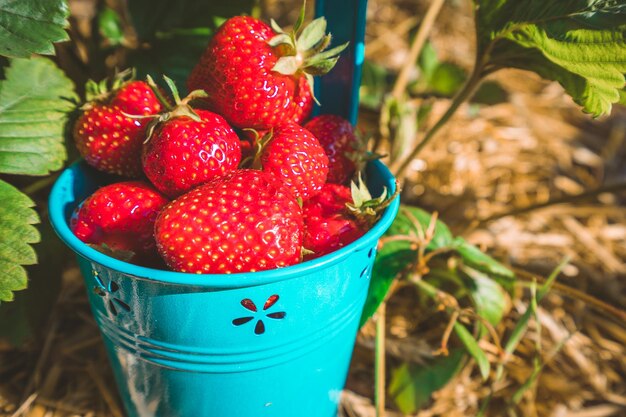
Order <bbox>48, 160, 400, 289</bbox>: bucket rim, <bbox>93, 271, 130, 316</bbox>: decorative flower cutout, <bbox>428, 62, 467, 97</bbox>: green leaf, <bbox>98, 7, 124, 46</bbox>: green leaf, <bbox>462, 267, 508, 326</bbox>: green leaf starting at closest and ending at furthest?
<bbox>48, 160, 400, 289</bbox>: bucket rim < <bbox>93, 271, 130, 316</bbox>: decorative flower cutout < <bbox>462, 267, 508, 326</bbox>: green leaf < <bbox>98, 7, 124, 46</bbox>: green leaf < <bbox>428, 62, 467, 97</bbox>: green leaf

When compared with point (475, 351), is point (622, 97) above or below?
above

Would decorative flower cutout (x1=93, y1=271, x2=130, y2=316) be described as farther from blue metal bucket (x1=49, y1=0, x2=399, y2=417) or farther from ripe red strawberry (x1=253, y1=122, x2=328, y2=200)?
ripe red strawberry (x1=253, y1=122, x2=328, y2=200)

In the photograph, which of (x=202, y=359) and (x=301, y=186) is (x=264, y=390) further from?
(x=301, y=186)

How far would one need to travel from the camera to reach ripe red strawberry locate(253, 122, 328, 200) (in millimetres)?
948

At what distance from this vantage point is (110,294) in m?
0.90

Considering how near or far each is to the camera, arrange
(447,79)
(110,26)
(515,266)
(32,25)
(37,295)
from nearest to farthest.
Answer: (32,25), (37,295), (110,26), (515,266), (447,79)

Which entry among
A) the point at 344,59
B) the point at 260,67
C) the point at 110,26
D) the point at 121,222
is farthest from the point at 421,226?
the point at 110,26

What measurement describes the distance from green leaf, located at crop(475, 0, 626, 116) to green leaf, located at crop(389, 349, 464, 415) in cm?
58

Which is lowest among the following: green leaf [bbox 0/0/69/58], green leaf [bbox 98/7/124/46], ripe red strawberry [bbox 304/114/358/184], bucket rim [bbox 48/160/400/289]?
bucket rim [bbox 48/160/400/289]

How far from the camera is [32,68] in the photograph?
116cm

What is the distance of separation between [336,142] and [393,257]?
27 cm

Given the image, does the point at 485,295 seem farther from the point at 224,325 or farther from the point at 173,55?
the point at 173,55

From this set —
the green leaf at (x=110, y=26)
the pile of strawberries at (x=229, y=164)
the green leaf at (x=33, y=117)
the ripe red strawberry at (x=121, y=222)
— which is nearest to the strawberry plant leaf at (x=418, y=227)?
the pile of strawberries at (x=229, y=164)

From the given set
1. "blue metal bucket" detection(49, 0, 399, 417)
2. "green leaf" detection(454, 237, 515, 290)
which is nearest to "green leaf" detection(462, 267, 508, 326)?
"green leaf" detection(454, 237, 515, 290)
